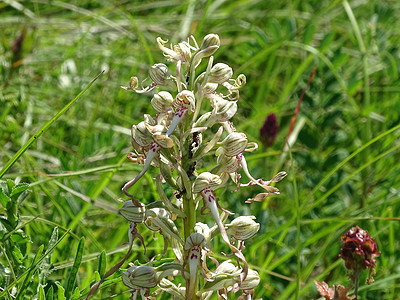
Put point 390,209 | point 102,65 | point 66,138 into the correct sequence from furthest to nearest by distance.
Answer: point 102,65, point 66,138, point 390,209

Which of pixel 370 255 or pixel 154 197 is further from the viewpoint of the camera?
pixel 154 197

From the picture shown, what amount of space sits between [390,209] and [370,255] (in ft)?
3.09

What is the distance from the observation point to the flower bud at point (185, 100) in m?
1.36

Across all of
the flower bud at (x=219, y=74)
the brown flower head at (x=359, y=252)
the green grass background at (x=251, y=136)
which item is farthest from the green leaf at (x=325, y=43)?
the flower bud at (x=219, y=74)

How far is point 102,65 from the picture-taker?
3.94 meters

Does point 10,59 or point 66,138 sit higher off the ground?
point 10,59

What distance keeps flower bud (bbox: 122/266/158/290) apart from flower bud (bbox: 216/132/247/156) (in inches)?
12.7

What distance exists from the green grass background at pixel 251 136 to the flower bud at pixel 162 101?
26.2 inches

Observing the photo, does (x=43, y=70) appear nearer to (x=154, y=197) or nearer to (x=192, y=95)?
(x=154, y=197)

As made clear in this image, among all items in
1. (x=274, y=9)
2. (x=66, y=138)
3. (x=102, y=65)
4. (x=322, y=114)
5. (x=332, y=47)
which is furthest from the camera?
(x=274, y=9)

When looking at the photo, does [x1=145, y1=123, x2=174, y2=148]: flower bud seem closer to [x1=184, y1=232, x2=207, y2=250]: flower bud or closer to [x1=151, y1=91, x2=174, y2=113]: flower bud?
[x1=151, y1=91, x2=174, y2=113]: flower bud

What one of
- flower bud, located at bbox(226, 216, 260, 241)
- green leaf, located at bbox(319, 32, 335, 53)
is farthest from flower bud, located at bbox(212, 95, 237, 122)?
green leaf, located at bbox(319, 32, 335, 53)

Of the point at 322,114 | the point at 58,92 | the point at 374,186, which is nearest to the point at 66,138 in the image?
the point at 58,92

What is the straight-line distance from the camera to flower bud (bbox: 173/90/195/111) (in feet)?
4.47
